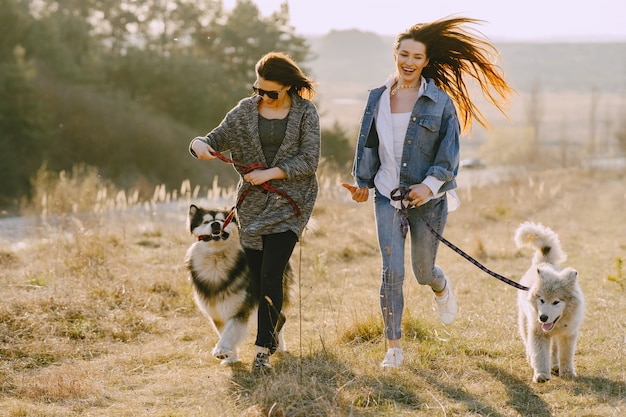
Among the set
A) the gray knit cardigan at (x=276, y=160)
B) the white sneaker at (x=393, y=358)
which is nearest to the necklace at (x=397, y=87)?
the gray knit cardigan at (x=276, y=160)

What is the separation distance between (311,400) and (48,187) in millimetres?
14898

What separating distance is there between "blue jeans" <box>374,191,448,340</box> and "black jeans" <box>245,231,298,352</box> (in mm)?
648

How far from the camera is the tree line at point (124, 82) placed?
82.1 feet

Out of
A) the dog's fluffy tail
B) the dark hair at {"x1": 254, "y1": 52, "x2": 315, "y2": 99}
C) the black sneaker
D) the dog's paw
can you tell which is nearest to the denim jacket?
the dark hair at {"x1": 254, "y1": 52, "x2": 315, "y2": 99}

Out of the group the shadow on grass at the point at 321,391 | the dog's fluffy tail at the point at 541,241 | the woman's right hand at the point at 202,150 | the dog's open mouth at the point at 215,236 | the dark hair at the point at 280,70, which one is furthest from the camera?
the dog's open mouth at the point at 215,236

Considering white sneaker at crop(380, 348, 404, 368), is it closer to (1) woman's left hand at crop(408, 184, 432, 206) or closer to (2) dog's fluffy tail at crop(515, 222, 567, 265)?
(1) woman's left hand at crop(408, 184, 432, 206)

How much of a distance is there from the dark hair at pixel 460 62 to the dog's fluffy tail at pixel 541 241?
88cm

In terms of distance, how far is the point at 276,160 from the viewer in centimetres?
480

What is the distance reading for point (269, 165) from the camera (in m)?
4.86

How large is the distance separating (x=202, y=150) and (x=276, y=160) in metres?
0.53

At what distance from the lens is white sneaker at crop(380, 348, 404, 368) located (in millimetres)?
4785

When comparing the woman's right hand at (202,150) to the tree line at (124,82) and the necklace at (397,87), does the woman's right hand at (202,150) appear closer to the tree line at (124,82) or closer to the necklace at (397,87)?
the necklace at (397,87)

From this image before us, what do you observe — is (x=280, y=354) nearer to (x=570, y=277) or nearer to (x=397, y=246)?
(x=397, y=246)

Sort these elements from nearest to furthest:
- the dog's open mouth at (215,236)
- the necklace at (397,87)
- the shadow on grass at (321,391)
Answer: the shadow on grass at (321,391) < the necklace at (397,87) < the dog's open mouth at (215,236)
